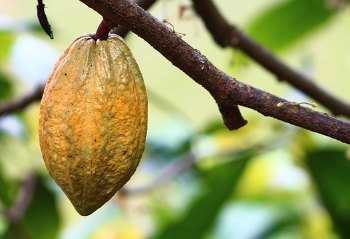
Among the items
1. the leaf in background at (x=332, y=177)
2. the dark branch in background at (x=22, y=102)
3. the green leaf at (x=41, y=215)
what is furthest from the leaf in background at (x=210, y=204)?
the dark branch in background at (x=22, y=102)

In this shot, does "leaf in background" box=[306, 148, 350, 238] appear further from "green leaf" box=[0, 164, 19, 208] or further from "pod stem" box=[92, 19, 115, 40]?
"pod stem" box=[92, 19, 115, 40]

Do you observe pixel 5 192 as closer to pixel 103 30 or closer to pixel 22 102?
pixel 22 102

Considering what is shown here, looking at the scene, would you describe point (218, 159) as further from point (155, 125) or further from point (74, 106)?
point (74, 106)

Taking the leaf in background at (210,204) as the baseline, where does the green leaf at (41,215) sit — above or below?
below

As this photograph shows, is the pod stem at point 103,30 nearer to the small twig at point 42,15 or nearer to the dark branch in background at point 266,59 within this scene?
the small twig at point 42,15

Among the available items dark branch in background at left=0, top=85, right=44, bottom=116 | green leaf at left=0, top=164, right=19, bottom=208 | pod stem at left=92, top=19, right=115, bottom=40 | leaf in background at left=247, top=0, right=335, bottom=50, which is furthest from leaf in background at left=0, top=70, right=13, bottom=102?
pod stem at left=92, top=19, right=115, bottom=40

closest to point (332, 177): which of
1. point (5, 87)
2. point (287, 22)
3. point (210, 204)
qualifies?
point (210, 204)
